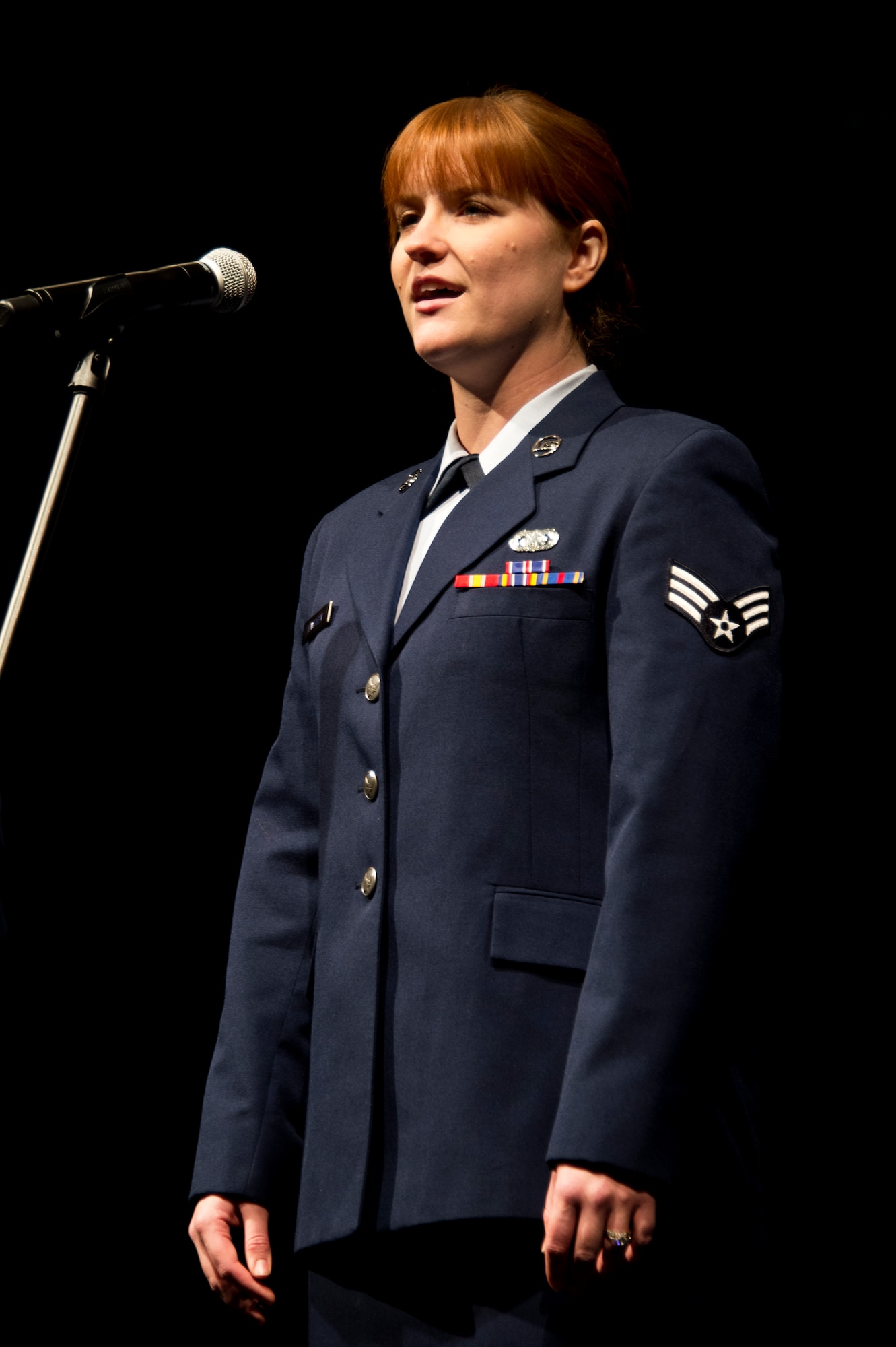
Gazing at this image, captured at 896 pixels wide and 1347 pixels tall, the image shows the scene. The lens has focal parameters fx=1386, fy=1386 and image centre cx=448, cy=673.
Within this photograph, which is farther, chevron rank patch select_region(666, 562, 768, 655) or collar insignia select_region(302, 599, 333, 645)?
collar insignia select_region(302, 599, 333, 645)

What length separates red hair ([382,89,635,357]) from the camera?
1675mm

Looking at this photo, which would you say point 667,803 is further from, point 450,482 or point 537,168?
point 537,168

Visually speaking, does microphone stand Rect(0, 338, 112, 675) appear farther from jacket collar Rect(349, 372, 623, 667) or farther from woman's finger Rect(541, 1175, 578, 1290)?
woman's finger Rect(541, 1175, 578, 1290)

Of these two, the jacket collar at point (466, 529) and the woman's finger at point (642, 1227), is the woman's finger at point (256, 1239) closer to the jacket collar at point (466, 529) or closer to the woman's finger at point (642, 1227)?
the woman's finger at point (642, 1227)

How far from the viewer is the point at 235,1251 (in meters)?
1.49

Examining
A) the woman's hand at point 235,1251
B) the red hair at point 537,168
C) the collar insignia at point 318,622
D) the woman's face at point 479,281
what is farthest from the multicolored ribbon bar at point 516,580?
the woman's hand at point 235,1251

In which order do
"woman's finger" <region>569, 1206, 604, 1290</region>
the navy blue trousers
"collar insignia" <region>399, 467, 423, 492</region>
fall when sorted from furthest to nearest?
"collar insignia" <region>399, 467, 423, 492</region> → the navy blue trousers → "woman's finger" <region>569, 1206, 604, 1290</region>

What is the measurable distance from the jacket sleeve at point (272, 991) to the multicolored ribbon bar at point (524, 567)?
38 cm

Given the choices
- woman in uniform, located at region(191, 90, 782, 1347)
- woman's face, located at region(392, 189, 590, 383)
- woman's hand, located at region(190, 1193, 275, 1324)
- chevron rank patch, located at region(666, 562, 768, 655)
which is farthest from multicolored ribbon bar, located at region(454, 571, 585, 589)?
woman's hand, located at region(190, 1193, 275, 1324)

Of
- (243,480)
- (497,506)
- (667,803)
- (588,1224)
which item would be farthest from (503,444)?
(243,480)

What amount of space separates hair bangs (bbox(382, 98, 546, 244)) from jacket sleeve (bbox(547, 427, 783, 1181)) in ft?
1.55

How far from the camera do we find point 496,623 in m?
1.41

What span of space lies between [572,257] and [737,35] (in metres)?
0.78

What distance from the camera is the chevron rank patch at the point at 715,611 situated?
1.30 m
